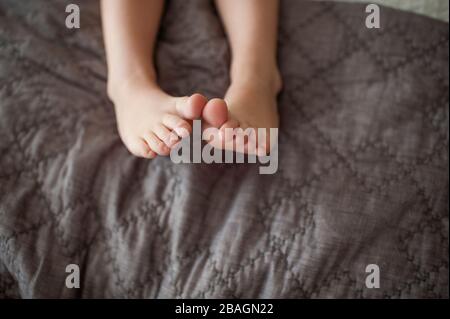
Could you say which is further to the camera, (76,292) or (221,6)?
(221,6)

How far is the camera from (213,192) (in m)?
0.62

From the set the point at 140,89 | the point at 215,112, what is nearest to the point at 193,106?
the point at 215,112

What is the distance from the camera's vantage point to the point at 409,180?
0.63 meters

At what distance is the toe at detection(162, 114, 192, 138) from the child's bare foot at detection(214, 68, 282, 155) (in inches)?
2.0

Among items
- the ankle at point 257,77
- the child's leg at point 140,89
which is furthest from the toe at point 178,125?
the ankle at point 257,77

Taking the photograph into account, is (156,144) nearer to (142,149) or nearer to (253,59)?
(142,149)

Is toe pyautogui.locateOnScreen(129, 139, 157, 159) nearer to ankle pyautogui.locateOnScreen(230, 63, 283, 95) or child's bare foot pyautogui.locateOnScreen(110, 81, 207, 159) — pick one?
child's bare foot pyautogui.locateOnScreen(110, 81, 207, 159)

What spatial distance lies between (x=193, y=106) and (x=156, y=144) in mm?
85

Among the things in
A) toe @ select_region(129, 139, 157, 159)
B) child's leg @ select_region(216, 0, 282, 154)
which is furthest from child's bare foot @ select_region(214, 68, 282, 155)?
toe @ select_region(129, 139, 157, 159)

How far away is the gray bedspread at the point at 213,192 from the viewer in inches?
23.0

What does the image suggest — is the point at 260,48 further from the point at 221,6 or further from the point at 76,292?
the point at 76,292

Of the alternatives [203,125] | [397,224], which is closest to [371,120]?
[397,224]
